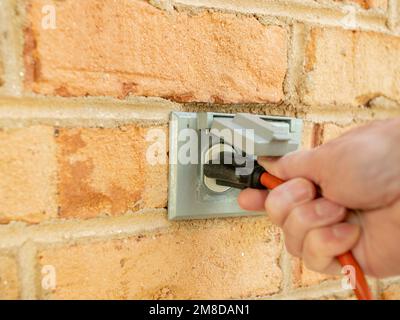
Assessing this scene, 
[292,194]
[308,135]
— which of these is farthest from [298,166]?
[308,135]

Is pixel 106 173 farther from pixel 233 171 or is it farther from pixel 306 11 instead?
pixel 306 11

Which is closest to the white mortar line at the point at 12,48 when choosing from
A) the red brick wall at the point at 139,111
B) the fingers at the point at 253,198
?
the red brick wall at the point at 139,111

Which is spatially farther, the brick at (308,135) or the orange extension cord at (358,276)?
the brick at (308,135)

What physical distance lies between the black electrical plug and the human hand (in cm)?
2

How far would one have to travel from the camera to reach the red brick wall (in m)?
0.34

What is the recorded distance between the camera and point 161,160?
15.7 inches

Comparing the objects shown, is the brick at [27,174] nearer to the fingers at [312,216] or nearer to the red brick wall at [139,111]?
the red brick wall at [139,111]

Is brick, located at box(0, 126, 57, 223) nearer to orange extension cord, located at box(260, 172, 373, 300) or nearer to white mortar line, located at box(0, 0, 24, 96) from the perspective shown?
white mortar line, located at box(0, 0, 24, 96)

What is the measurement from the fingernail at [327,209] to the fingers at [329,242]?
1 cm

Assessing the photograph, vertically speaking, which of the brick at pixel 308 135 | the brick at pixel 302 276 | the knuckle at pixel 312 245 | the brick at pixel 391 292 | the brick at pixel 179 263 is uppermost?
the brick at pixel 308 135

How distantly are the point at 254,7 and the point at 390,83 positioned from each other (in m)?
0.23

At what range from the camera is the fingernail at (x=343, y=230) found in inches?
12.5
